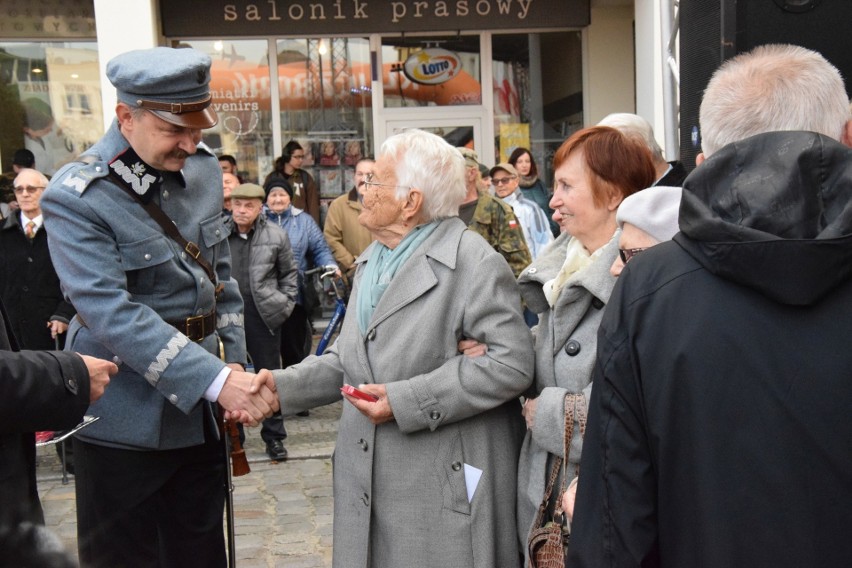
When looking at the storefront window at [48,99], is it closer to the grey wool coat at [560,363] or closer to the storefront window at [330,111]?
the storefront window at [330,111]

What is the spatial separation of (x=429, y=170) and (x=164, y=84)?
91 centimetres

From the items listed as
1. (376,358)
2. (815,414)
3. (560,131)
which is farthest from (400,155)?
(560,131)

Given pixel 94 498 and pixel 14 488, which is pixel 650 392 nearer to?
pixel 14 488

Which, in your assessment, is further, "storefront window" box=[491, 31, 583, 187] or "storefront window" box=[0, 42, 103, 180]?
"storefront window" box=[491, 31, 583, 187]

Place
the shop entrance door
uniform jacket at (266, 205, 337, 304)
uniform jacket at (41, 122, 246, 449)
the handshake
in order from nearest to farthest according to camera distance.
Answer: uniform jacket at (41, 122, 246, 449) → the handshake → uniform jacket at (266, 205, 337, 304) → the shop entrance door

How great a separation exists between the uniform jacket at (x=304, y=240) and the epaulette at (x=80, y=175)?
4.74 metres

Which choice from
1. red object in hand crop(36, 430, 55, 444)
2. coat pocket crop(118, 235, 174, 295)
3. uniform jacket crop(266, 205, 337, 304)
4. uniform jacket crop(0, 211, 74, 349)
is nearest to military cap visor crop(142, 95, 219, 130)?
coat pocket crop(118, 235, 174, 295)

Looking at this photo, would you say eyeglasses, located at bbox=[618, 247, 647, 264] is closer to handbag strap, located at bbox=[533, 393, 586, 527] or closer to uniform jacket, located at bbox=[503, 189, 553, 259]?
handbag strap, located at bbox=[533, 393, 586, 527]

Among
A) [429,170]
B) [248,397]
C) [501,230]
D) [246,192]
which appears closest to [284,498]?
[246,192]

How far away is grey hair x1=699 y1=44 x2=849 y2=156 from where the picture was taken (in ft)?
6.04

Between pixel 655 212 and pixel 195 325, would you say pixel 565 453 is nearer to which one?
pixel 655 212

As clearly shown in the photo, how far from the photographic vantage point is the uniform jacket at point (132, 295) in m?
3.00

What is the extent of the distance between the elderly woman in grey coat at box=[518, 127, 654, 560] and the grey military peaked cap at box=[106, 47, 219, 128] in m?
1.22

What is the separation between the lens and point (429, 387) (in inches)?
114
